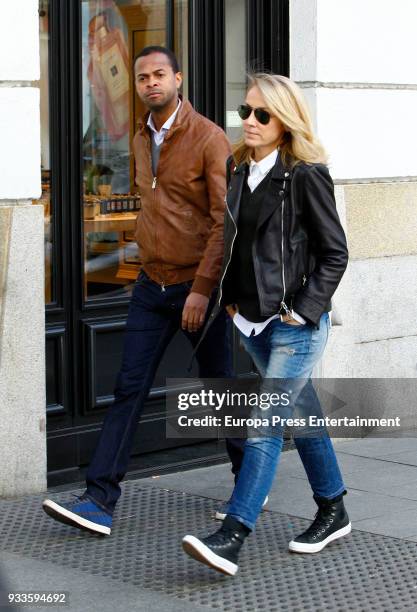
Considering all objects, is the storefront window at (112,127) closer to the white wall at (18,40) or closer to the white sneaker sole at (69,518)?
the white wall at (18,40)

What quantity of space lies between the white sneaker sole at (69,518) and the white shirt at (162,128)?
1641mm

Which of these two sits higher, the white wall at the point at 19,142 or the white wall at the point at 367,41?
the white wall at the point at 367,41

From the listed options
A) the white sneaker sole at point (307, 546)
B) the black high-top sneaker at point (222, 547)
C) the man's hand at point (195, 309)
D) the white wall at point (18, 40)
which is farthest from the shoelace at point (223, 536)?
the white wall at point (18, 40)

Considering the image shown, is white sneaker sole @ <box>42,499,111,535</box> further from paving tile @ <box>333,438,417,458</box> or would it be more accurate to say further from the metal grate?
paving tile @ <box>333,438,417,458</box>

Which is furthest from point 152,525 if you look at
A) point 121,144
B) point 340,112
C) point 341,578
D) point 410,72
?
point 410,72

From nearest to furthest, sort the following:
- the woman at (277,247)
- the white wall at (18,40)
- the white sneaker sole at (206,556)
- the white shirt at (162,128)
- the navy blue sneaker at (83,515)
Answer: the white sneaker sole at (206,556) < the woman at (277,247) < the navy blue sneaker at (83,515) < the white shirt at (162,128) < the white wall at (18,40)

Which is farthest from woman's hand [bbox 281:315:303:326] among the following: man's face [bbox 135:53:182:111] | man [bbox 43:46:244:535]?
man's face [bbox 135:53:182:111]

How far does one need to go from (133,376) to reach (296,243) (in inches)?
41.3

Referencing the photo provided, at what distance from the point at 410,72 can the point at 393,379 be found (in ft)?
6.32

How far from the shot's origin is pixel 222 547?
17.0ft

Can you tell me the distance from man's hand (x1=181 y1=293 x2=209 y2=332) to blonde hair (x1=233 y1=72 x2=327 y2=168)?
0.76 metres

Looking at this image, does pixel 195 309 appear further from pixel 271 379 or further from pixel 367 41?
pixel 367 41

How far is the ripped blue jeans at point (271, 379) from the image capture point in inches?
208

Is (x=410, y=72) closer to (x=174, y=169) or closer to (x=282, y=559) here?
(x=174, y=169)
